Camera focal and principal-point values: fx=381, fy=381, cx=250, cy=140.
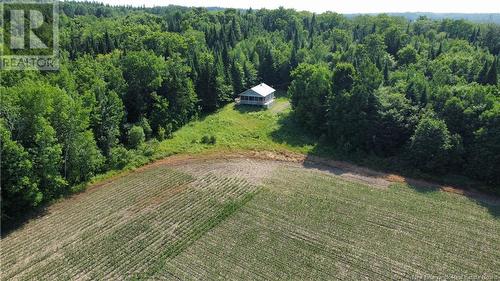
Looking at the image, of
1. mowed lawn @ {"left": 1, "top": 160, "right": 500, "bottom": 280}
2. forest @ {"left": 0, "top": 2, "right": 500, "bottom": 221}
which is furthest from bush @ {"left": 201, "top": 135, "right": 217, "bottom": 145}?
mowed lawn @ {"left": 1, "top": 160, "right": 500, "bottom": 280}

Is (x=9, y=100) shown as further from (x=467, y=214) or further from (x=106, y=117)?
(x=467, y=214)

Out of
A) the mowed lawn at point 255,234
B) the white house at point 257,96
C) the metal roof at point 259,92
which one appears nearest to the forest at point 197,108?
the white house at point 257,96


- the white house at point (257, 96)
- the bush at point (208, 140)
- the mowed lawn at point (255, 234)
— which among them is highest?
the white house at point (257, 96)

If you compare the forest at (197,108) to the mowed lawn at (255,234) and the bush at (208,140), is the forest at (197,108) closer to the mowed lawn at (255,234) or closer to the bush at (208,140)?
the mowed lawn at (255,234)

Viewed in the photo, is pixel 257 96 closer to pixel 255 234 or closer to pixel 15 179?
pixel 255 234

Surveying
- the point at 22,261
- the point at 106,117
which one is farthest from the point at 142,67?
the point at 22,261
